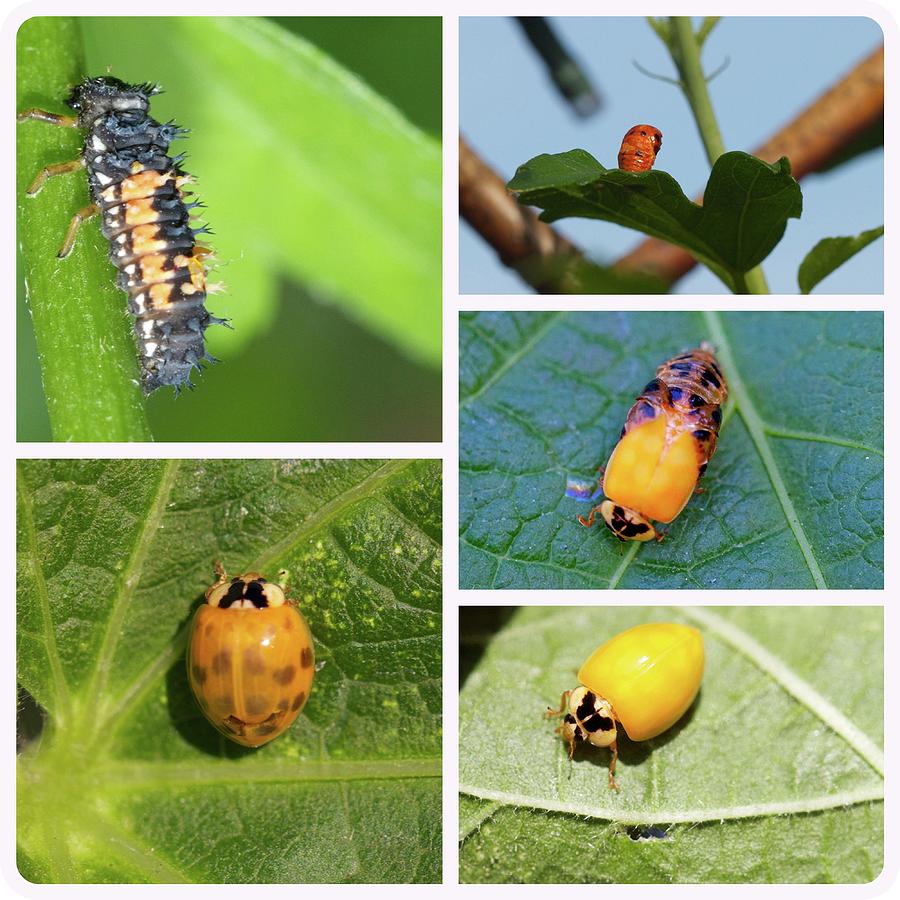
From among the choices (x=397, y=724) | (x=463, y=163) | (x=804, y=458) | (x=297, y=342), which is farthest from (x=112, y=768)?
(x=804, y=458)

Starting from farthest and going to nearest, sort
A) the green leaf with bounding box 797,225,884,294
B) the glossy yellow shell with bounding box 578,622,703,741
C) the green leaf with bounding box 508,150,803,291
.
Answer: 1. the glossy yellow shell with bounding box 578,622,703,741
2. the green leaf with bounding box 797,225,884,294
3. the green leaf with bounding box 508,150,803,291

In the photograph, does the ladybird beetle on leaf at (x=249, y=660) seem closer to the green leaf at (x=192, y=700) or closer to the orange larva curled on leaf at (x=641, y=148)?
the green leaf at (x=192, y=700)

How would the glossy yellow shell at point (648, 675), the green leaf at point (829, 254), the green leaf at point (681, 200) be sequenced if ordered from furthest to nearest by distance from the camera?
the glossy yellow shell at point (648, 675) < the green leaf at point (829, 254) < the green leaf at point (681, 200)

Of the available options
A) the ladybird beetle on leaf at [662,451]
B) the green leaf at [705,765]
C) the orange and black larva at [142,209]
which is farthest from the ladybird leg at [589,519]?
the orange and black larva at [142,209]

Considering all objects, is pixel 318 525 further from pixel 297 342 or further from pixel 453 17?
pixel 453 17

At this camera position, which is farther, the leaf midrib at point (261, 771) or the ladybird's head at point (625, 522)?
the leaf midrib at point (261, 771)

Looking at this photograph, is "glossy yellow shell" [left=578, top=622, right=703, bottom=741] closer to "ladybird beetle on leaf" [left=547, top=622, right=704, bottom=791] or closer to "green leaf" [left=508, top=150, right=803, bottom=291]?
"ladybird beetle on leaf" [left=547, top=622, right=704, bottom=791]

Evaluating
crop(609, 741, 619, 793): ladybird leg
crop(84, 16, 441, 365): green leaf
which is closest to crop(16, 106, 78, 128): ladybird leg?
crop(84, 16, 441, 365): green leaf
